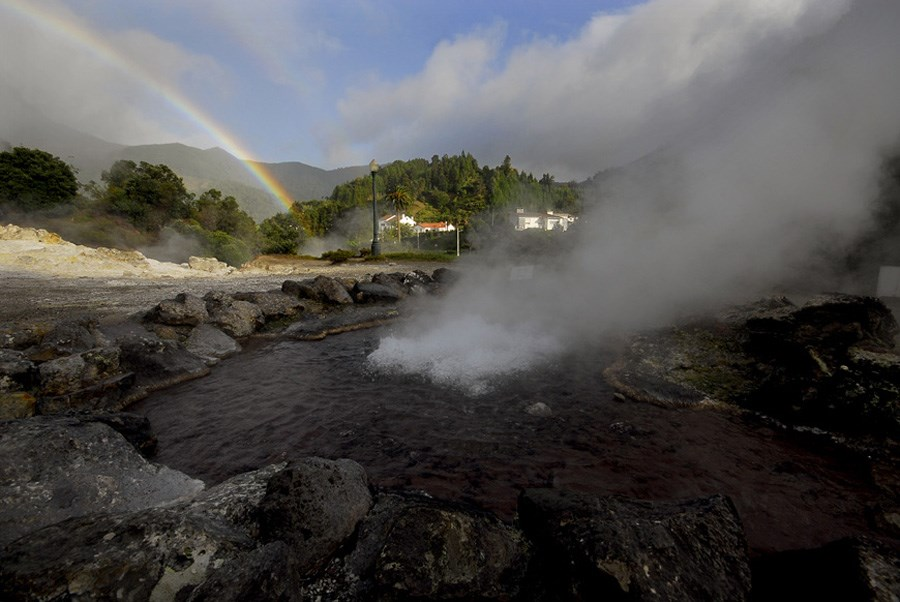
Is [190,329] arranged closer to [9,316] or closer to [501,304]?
[9,316]

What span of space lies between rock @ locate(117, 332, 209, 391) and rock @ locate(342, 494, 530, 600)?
15.9 ft

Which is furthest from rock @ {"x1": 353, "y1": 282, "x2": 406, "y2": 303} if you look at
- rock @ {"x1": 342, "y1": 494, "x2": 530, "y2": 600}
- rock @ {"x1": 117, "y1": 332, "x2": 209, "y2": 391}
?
rock @ {"x1": 342, "y1": 494, "x2": 530, "y2": 600}

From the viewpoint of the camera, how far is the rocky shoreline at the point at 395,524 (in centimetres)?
177

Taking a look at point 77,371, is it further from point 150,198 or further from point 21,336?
point 150,198

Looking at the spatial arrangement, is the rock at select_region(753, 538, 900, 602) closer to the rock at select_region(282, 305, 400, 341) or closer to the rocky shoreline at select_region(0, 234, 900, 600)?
the rocky shoreline at select_region(0, 234, 900, 600)

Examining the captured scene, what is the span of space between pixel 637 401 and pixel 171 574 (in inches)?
186

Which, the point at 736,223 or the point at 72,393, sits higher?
the point at 736,223

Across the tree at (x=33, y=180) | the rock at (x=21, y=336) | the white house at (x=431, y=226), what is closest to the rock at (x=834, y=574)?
the rock at (x=21, y=336)

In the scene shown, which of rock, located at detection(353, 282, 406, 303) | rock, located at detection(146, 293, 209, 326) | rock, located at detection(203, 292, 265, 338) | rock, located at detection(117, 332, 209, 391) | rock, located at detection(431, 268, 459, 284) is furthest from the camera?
rock, located at detection(431, 268, 459, 284)

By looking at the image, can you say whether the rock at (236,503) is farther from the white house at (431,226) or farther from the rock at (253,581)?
the white house at (431,226)

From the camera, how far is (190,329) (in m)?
8.02

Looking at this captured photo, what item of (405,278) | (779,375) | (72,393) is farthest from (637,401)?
(405,278)

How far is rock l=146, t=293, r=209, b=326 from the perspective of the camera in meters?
8.10

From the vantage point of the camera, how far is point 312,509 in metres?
2.54
